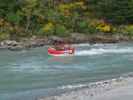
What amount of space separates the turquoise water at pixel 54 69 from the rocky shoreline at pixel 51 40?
3212mm

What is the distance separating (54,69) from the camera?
4591 cm

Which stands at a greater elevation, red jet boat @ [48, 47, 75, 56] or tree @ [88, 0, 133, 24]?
tree @ [88, 0, 133, 24]

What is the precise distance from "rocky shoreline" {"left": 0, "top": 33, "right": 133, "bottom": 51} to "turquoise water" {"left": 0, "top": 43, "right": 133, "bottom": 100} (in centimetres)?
321

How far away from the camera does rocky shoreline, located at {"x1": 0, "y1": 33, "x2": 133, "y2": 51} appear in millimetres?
62388

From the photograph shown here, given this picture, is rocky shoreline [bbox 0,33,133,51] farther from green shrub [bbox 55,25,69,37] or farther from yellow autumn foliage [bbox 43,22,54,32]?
yellow autumn foliage [bbox 43,22,54,32]

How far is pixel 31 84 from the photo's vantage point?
38844 mm

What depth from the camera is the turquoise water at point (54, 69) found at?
37.1 metres

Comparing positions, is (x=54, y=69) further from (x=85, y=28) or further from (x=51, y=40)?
(x=85, y=28)

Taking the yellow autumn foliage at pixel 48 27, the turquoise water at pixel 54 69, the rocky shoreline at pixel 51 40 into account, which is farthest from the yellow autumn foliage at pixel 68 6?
the turquoise water at pixel 54 69

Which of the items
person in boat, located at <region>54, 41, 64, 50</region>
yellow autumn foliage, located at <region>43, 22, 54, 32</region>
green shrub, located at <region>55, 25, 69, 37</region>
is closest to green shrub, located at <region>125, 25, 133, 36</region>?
green shrub, located at <region>55, 25, 69, 37</region>

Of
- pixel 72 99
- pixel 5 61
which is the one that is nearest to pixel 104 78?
pixel 72 99

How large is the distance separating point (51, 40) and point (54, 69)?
Answer: 21231mm

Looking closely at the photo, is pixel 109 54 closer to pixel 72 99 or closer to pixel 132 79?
pixel 132 79

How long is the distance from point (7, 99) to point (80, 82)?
26.3 ft
